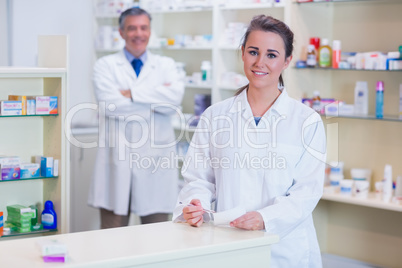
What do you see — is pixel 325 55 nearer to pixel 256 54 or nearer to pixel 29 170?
pixel 256 54

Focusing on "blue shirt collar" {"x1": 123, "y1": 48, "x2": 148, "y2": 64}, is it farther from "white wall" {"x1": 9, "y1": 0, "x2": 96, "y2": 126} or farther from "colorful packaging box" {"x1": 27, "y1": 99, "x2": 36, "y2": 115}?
"white wall" {"x1": 9, "y1": 0, "x2": 96, "y2": 126}

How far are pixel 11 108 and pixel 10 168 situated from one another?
1.07ft

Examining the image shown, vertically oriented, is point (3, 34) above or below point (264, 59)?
above

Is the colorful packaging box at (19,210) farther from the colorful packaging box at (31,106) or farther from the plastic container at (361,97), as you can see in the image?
the plastic container at (361,97)

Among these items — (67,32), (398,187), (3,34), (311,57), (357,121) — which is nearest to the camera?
(398,187)

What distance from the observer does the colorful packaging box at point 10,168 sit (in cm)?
334

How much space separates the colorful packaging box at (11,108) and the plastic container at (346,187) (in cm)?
212

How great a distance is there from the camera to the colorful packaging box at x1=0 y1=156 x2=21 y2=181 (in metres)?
3.34

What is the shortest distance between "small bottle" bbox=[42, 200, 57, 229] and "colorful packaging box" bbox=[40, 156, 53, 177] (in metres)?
0.16

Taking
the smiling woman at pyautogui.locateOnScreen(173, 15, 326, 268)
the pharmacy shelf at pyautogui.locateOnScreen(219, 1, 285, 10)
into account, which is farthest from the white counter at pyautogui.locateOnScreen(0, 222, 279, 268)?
the pharmacy shelf at pyautogui.locateOnScreen(219, 1, 285, 10)

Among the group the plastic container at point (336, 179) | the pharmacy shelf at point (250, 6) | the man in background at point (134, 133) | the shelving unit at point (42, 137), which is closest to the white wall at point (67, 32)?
the man in background at point (134, 133)

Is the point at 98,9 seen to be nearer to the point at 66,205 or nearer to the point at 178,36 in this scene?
the point at 178,36

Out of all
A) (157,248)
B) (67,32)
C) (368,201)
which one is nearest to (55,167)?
(157,248)

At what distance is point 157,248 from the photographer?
1945 mm
